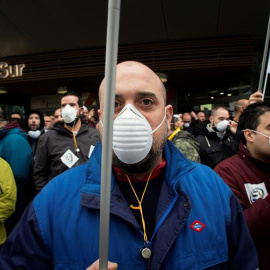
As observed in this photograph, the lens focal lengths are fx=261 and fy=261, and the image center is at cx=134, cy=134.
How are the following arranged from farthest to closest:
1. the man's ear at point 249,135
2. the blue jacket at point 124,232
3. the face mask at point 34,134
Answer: the face mask at point 34,134 → the man's ear at point 249,135 → the blue jacket at point 124,232

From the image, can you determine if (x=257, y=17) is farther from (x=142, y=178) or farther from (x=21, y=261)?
(x=21, y=261)

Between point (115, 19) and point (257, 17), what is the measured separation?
6.20m

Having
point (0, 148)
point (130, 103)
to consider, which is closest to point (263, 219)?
point (130, 103)

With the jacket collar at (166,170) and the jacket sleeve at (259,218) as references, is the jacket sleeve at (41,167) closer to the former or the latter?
the jacket collar at (166,170)

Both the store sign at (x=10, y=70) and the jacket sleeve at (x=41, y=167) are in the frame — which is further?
the store sign at (x=10, y=70)

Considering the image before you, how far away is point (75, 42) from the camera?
22.0 ft

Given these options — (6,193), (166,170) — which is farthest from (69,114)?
(166,170)

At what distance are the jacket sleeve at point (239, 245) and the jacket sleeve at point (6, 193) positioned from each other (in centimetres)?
165

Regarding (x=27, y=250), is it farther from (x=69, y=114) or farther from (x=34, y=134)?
(x=34, y=134)

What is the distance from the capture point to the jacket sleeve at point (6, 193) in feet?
6.47

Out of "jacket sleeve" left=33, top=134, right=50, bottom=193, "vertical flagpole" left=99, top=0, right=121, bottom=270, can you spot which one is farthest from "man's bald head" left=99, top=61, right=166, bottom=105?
"jacket sleeve" left=33, top=134, right=50, bottom=193

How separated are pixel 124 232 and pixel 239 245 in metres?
0.47

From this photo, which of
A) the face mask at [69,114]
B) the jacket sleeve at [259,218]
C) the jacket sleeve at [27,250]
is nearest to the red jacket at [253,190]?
the jacket sleeve at [259,218]

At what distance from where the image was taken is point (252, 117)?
184 cm
